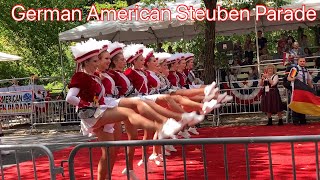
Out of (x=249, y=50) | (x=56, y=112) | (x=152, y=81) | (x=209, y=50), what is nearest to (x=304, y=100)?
(x=209, y=50)

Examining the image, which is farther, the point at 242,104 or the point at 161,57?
the point at 242,104

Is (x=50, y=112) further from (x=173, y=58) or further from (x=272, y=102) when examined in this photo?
(x=173, y=58)

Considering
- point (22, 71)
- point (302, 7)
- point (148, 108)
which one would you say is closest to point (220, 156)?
point (148, 108)

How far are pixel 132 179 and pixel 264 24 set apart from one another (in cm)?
1431

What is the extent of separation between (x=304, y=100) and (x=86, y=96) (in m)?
8.57

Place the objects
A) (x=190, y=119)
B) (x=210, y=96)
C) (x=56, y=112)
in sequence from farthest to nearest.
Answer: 1. (x=56, y=112)
2. (x=210, y=96)
3. (x=190, y=119)

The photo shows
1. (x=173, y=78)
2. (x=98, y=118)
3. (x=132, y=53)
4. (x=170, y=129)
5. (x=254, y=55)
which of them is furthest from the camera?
(x=254, y=55)

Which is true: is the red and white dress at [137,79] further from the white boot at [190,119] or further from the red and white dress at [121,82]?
the white boot at [190,119]

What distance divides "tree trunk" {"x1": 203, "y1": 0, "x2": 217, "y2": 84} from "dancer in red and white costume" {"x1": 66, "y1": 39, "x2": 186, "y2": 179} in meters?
10.1

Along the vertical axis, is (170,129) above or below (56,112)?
above

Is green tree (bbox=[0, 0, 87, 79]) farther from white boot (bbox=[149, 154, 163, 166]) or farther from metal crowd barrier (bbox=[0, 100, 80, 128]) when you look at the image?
white boot (bbox=[149, 154, 163, 166])

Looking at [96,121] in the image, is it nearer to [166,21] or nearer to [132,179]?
[132,179]

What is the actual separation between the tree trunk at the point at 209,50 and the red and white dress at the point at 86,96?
33.8 feet

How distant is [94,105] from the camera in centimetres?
634
